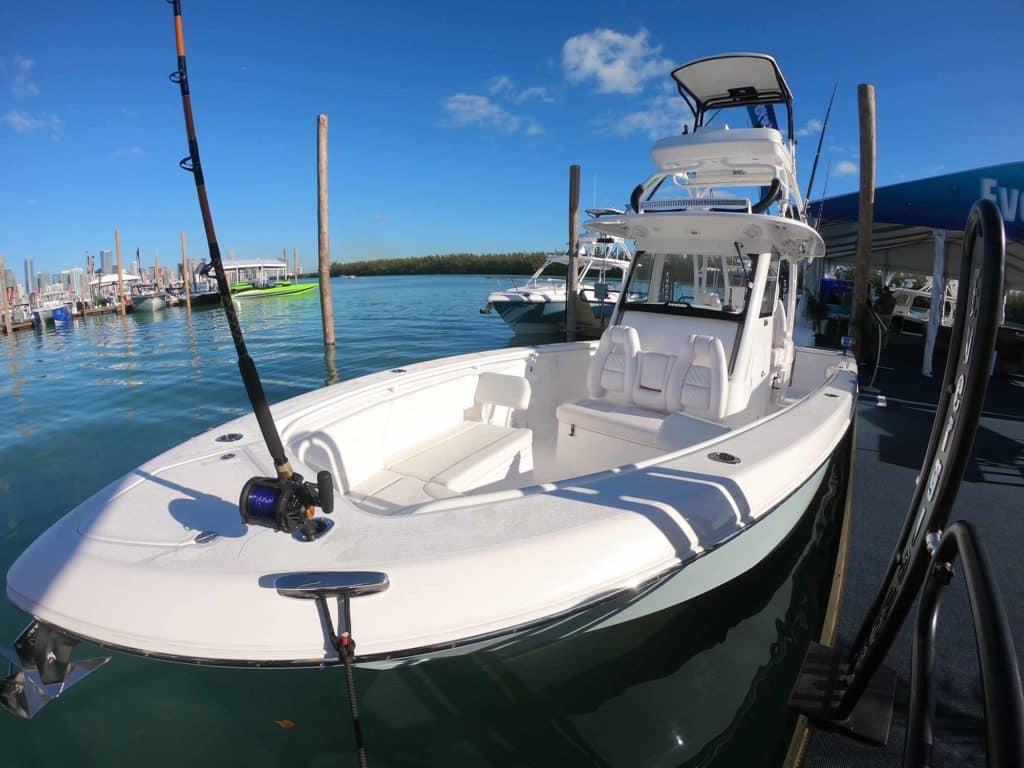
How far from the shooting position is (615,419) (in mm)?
3719

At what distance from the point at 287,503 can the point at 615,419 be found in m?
2.46

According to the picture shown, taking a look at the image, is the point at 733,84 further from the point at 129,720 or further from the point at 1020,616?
the point at 129,720

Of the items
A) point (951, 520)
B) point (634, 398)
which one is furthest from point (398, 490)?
point (951, 520)

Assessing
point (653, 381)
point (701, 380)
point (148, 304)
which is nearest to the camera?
point (701, 380)

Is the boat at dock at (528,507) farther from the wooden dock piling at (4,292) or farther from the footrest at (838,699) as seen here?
the wooden dock piling at (4,292)

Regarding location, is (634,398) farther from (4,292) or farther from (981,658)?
(4,292)

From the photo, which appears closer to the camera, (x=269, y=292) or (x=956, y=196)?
(x=956, y=196)

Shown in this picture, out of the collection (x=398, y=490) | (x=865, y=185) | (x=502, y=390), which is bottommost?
(x=398, y=490)

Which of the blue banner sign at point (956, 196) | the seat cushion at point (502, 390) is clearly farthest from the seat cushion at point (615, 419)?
the blue banner sign at point (956, 196)

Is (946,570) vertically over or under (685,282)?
under

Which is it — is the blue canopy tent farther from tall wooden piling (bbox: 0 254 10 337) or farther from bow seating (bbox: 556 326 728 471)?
tall wooden piling (bbox: 0 254 10 337)

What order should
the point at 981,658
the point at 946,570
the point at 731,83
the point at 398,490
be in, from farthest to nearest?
the point at 731,83, the point at 398,490, the point at 946,570, the point at 981,658

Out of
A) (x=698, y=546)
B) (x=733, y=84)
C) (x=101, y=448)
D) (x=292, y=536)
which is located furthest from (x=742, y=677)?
(x=101, y=448)

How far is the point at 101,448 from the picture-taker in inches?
249
